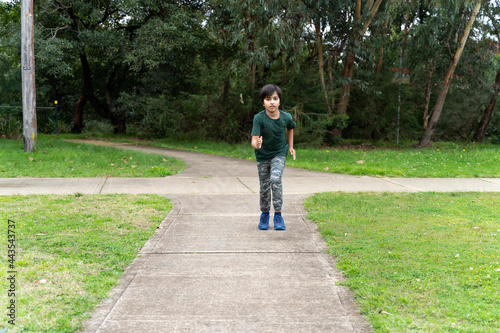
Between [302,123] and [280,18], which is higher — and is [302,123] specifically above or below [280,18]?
below

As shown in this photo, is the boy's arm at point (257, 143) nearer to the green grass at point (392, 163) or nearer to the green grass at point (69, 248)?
the green grass at point (69, 248)

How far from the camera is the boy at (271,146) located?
5527 millimetres

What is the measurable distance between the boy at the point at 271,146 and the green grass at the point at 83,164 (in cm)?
462

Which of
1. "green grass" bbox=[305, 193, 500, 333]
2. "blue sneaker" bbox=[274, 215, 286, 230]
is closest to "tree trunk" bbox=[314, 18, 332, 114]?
"green grass" bbox=[305, 193, 500, 333]

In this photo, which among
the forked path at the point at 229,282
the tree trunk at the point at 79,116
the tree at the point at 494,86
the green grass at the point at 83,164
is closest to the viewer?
the forked path at the point at 229,282

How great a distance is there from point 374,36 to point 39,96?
1762 centimetres

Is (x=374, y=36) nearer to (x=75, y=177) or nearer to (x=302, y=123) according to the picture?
(x=302, y=123)

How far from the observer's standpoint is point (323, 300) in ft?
11.5

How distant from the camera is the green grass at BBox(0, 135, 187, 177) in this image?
9867mm

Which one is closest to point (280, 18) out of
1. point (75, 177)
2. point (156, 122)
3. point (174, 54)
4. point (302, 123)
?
point (302, 123)

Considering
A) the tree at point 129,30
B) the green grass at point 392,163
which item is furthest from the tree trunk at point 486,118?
the tree at point 129,30

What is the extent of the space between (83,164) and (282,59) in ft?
32.2

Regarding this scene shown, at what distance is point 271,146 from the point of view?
18.5 feet

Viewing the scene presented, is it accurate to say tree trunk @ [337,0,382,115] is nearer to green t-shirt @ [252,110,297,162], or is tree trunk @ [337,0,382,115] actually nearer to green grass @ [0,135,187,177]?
green grass @ [0,135,187,177]
